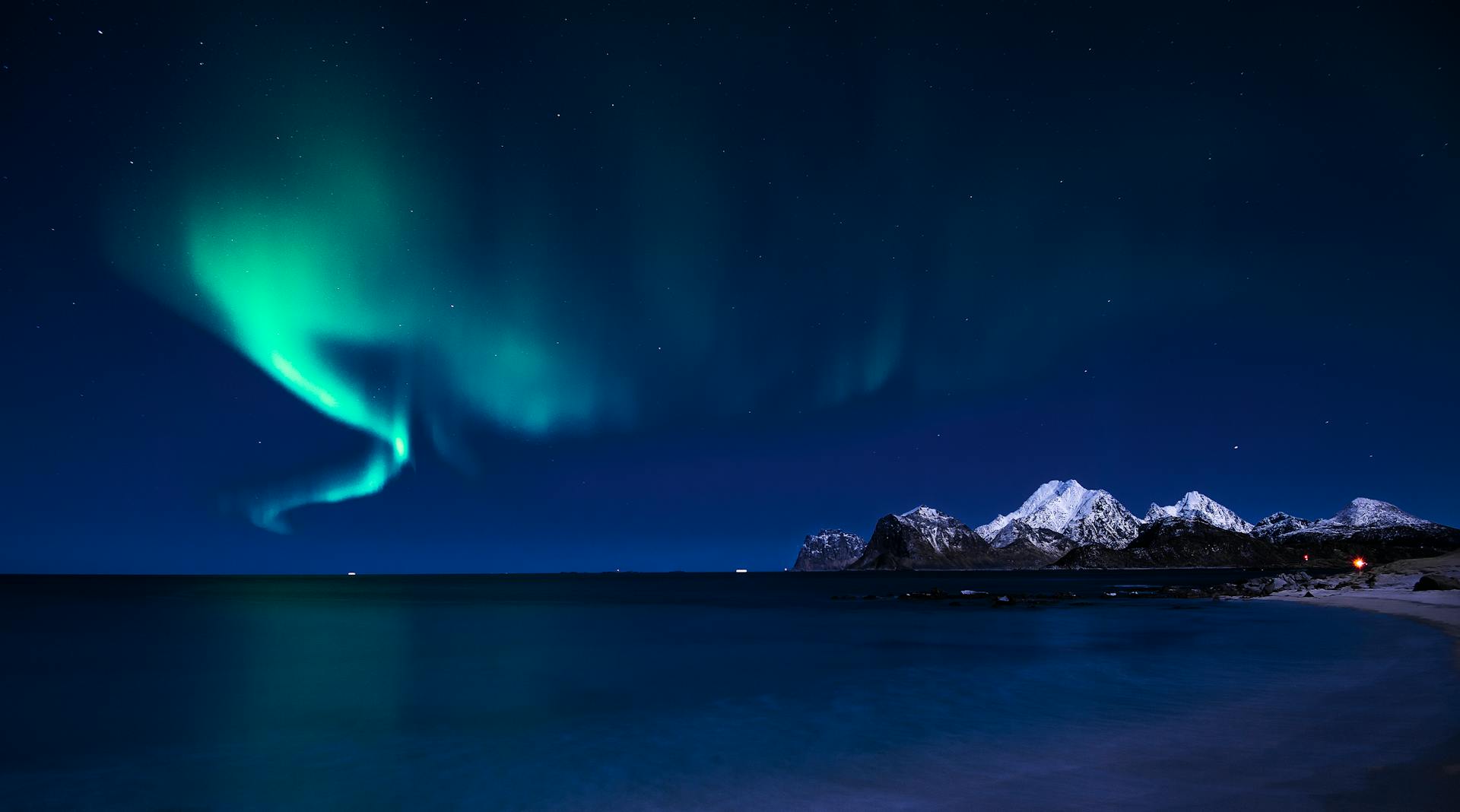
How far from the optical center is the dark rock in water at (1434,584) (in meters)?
53.3

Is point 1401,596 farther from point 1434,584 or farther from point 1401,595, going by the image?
point 1434,584

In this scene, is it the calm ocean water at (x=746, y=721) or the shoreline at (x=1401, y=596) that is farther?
the shoreline at (x=1401, y=596)

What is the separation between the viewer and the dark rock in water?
53.3 meters

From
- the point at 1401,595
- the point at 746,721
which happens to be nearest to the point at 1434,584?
the point at 1401,595

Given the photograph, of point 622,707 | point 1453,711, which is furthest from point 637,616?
point 1453,711

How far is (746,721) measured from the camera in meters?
19.3

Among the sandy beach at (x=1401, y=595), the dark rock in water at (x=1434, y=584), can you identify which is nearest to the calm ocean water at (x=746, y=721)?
the sandy beach at (x=1401, y=595)

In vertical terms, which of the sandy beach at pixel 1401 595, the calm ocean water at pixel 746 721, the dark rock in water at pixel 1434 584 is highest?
the calm ocean water at pixel 746 721

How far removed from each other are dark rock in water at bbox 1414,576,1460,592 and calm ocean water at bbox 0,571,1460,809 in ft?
66.8

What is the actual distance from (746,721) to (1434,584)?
5995cm

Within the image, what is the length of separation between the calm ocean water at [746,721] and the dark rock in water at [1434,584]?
20360 millimetres

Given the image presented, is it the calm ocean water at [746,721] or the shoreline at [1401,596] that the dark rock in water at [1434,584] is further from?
the calm ocean water at [746,721]

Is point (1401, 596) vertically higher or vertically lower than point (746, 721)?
lower

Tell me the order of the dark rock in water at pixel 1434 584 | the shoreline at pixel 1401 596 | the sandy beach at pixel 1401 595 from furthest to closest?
1. the dark rock in water at pixel 1434 584
2. the sandy beach at pixel 1401 595
3. the shoreline at pixel 1401 596
